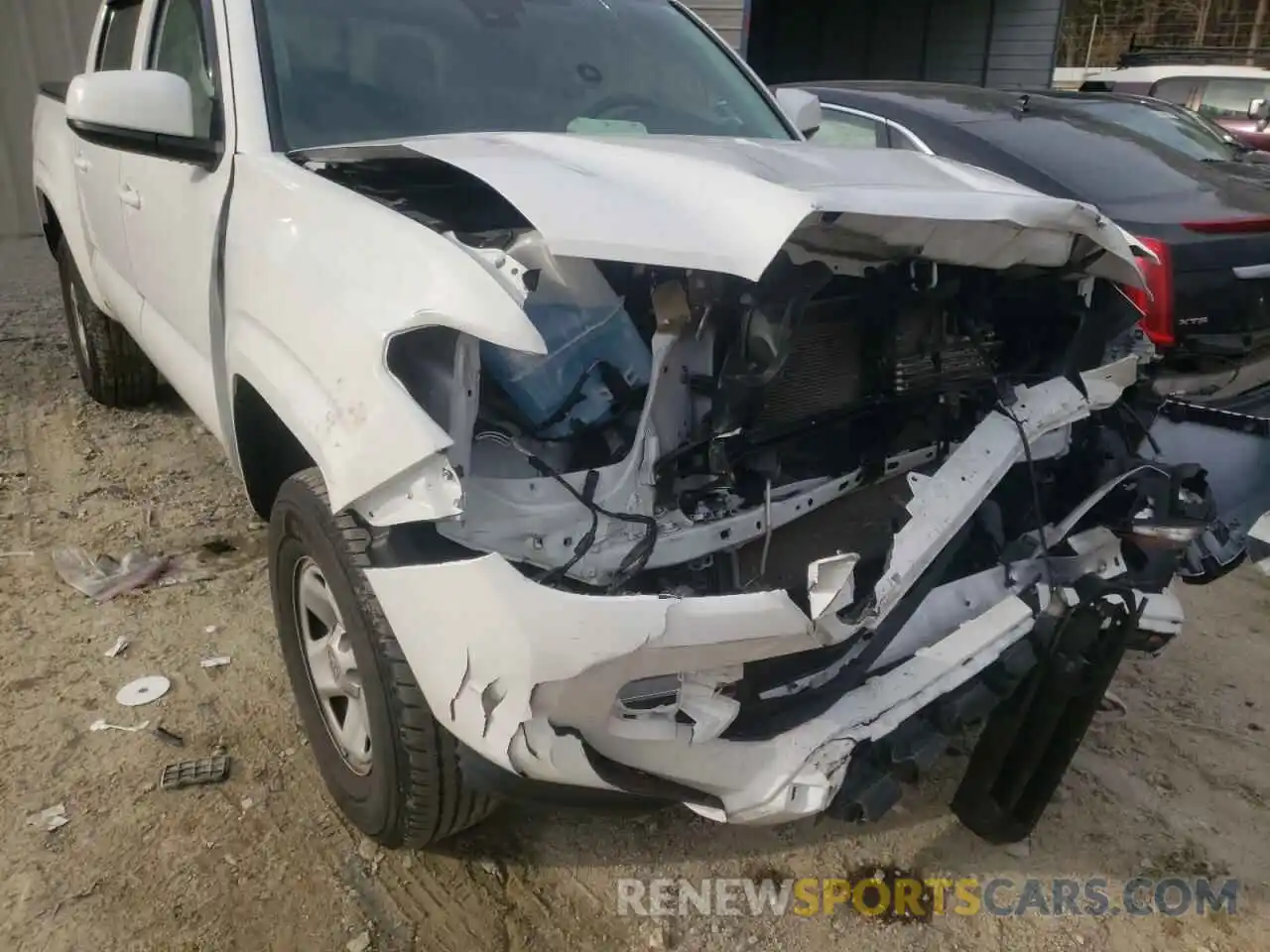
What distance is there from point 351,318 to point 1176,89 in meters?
12.7

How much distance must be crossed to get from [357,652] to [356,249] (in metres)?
0.75

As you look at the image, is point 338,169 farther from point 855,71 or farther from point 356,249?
point 855,71

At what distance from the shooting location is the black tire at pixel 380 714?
5.98 ft

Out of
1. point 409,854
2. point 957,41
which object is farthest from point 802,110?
point 957,41

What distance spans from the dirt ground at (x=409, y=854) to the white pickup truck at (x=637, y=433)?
0.21 metres

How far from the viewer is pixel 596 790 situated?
5.73 ft

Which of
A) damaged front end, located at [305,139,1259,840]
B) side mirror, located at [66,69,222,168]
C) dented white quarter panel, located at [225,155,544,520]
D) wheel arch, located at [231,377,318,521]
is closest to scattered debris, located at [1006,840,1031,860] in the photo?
damaged front end, located at [305,139,1259,840]

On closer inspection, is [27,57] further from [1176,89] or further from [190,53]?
[1176,89]

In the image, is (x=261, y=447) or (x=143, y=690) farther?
(x=143, y=690)

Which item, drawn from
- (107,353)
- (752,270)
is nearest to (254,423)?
(752,270)

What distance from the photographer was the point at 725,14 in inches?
376

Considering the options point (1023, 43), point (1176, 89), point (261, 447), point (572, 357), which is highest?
point (1023, 43)

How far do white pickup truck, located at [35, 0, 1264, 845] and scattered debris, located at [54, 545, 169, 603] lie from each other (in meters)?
0.87

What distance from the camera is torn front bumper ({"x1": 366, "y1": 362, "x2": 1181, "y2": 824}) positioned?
59.9 inches
